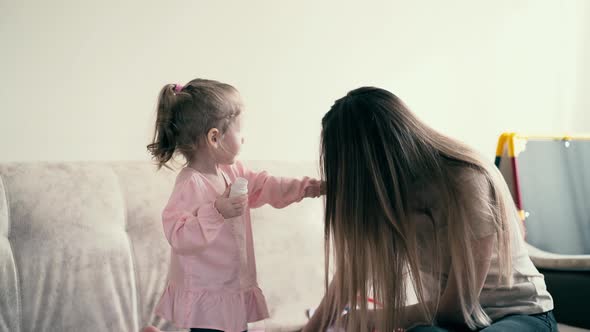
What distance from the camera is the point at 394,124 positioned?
128cm

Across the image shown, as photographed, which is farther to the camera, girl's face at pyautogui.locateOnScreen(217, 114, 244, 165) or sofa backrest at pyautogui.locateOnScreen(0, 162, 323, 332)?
sofa backrest at pyautogui.locateOnScreen(0, 162, 323, 332)

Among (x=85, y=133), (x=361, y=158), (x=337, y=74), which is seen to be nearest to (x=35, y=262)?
(x=85, y=133)

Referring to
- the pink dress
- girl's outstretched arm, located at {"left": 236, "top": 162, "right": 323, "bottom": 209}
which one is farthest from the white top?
the pink dress

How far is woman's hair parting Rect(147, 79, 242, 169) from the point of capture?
1498mm

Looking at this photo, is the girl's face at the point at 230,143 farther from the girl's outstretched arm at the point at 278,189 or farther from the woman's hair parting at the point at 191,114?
the girl's outstretched arm at the point at 278,189

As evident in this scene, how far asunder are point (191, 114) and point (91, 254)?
526 mm

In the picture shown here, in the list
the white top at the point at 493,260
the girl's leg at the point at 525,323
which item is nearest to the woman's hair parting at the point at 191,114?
the white top at the point at 493,260

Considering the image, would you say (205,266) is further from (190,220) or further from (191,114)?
(191,114)

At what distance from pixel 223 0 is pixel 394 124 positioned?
1.18m

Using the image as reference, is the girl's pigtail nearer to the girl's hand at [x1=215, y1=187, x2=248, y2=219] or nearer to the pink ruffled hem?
the girl's hand at [x1=215, y1=187, x2=248, y2=219]

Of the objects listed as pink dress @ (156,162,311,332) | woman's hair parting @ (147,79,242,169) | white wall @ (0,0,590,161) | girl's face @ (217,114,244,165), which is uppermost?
white wall @ (0,0,590,161)

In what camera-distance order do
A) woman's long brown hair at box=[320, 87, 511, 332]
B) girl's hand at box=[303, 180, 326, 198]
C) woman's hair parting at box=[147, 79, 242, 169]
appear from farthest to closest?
girl's hand at box=[303, 180, 326, 198] < woman's hair parting at box=[147, 79, 242, 169] < woman's long brown hair at box=[320, 87, 511, 332]

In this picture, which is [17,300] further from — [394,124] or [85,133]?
[394,124]

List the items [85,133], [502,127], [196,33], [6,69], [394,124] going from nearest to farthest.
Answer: [394,124]
[6,69]
[85,133]
[196,33]
[502,127]
